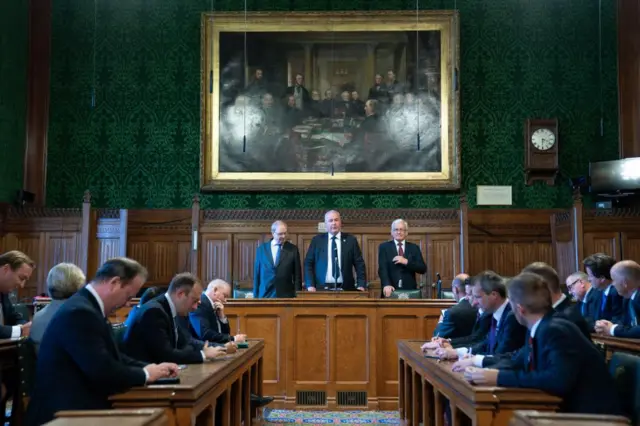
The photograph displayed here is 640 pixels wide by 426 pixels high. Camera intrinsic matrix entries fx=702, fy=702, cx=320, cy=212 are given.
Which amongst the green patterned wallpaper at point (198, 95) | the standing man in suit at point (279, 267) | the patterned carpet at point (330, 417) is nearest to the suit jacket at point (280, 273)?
the standing man in suit at point (279, 267)

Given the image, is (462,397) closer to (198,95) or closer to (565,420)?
(565,420)

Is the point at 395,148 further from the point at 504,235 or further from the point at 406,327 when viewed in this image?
the point at 406,327

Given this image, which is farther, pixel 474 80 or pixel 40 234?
pixel 474 80

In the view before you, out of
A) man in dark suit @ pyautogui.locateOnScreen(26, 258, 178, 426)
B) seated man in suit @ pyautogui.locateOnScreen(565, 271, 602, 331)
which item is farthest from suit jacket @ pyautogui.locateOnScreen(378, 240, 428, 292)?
man in dark suit @ pyautogui.locateOnScreen(26, 258, 178, 426)

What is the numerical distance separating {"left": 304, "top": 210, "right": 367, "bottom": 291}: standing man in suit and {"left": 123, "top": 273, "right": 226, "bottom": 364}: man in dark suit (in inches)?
151

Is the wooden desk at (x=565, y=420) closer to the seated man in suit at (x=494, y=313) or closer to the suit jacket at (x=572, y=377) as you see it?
the suit jacket at (x=572, y=377)

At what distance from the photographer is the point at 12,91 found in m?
11.0

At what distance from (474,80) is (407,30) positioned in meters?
1.39

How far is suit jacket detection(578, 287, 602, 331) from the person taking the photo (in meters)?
6.43

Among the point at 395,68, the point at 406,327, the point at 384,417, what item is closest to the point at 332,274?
the point at 406,327

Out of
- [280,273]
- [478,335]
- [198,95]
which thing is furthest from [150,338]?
[198,95]

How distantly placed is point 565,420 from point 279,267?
6314mm

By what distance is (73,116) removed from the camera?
1172cm

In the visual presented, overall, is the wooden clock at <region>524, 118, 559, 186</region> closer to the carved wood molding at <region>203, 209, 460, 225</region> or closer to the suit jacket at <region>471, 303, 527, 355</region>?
the carved wood molding at <region>203, 209, 460, 225</region>
